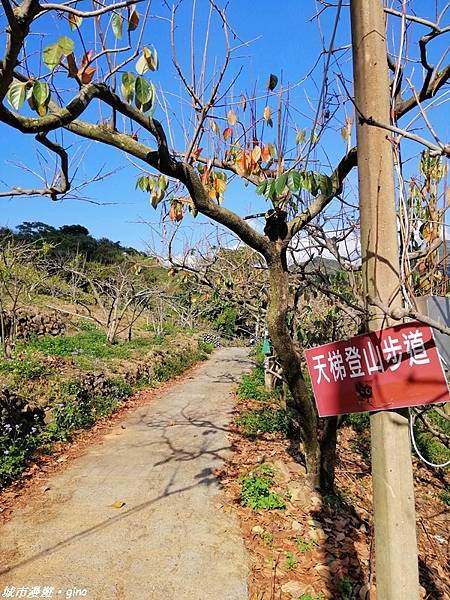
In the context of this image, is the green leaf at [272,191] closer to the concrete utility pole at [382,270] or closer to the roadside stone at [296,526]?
the concrete utility pole at [382,270]

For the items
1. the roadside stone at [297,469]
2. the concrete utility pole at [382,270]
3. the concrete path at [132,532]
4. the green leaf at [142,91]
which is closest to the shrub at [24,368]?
the concrete path at [132,532]

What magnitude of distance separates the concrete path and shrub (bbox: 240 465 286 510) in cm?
26

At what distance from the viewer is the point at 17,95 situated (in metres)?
1.74

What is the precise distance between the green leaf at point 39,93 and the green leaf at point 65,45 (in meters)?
0.17

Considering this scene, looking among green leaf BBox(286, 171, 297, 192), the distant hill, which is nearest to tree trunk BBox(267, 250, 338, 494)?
green leaf BBox(286, 171, 297, 192)

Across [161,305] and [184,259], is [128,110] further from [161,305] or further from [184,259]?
[161,305]

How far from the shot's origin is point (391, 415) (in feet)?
4.37

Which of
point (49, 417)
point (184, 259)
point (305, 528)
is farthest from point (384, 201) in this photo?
point (184, 259)

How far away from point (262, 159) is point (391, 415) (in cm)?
209

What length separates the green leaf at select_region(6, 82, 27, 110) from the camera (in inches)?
68.5

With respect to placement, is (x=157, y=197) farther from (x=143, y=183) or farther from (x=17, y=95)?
(x=17, y=95)

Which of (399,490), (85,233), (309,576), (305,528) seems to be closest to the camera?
(399,490)

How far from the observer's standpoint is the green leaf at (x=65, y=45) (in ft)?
5.35

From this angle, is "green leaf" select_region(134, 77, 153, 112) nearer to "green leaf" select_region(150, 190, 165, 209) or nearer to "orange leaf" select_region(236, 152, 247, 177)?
"green leaf" select_region(150, 190, 165, 209)
